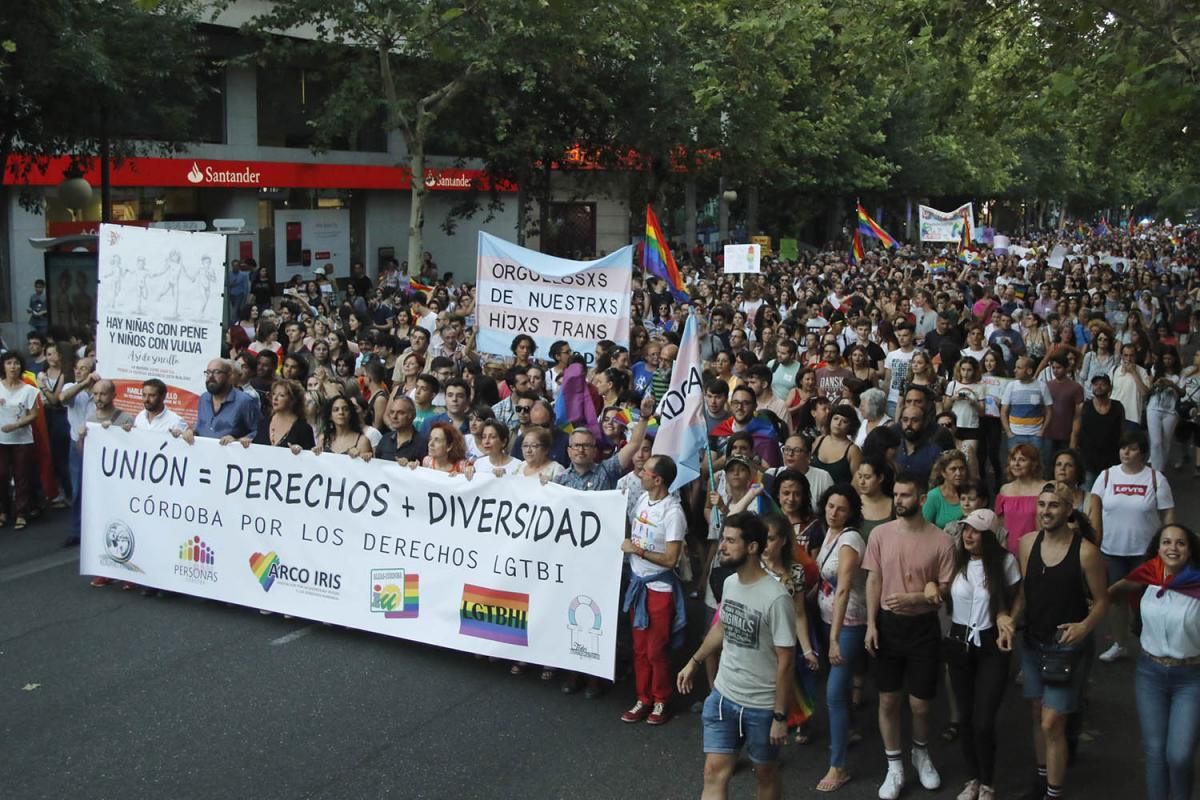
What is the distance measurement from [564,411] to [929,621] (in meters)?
5.22

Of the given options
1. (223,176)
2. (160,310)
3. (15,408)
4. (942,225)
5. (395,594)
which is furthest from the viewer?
(942,225)

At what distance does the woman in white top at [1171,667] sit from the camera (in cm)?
586

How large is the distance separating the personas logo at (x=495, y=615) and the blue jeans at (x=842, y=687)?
1933mm

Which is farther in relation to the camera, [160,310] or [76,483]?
[76,483]

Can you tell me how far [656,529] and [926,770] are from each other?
1783mm

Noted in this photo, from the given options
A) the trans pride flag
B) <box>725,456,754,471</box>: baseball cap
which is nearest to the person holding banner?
<box>725,456,754,471</box>: baseball cap

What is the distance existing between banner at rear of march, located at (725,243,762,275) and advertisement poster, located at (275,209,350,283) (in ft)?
43.8

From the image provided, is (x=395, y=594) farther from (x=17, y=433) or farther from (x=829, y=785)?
(x=17, y=433)

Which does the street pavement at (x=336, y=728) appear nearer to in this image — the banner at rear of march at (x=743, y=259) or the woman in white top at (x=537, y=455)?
the woman in white top at (x=537, y=455)

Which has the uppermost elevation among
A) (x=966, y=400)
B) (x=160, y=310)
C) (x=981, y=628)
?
(x=160, y=310)

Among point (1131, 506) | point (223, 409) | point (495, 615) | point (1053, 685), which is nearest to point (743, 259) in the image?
point (223, 409)

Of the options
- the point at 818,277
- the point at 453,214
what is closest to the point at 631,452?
the point at 818,277

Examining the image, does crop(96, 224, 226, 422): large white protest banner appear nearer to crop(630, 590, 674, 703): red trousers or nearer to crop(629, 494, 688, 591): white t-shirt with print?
crop(629, 494, 688, 591): white t-shirt with print

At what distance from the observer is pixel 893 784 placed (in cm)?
653
